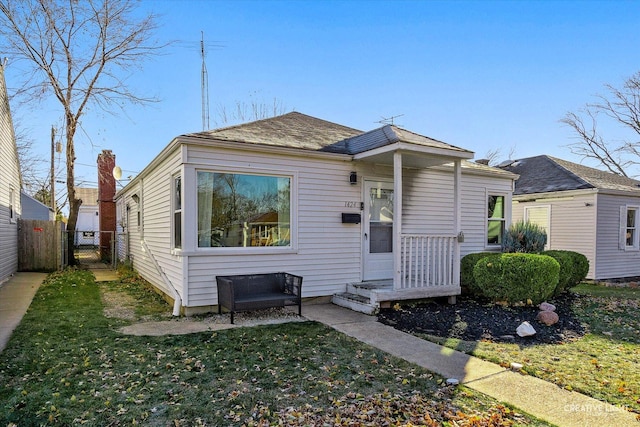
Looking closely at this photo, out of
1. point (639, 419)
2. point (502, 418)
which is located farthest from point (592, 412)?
point (502, 418)

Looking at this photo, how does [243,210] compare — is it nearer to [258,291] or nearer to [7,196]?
[258,291]

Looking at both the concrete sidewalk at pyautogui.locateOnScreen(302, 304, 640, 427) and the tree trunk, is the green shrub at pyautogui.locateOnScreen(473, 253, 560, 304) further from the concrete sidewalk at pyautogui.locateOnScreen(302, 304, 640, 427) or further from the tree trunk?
the tree trunk

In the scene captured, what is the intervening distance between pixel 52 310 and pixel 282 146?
15.8 ft

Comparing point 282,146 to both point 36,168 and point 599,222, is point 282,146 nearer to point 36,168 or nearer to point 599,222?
point 599,222

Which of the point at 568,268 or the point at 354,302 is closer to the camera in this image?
the point at 354,302

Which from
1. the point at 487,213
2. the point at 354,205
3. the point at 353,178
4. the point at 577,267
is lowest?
the point at 577,267

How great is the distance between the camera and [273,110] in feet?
61.4

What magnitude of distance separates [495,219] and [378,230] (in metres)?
3.59

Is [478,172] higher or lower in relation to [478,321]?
higher

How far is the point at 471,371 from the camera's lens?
380cm

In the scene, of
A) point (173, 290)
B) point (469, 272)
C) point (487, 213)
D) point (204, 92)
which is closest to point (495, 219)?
point (487, 213)

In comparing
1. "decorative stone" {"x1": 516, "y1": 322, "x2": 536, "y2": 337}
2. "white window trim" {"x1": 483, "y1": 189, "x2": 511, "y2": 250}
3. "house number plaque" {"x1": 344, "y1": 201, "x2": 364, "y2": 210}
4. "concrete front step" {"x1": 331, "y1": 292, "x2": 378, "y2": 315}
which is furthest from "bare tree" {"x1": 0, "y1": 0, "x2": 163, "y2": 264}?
"decorative stone" {"x1": 516, "y1": 322, "x2": 536, "y2": 337}

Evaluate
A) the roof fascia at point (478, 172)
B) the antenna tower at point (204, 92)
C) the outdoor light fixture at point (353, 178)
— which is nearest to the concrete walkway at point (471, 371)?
the outdoor light fixture at point (353, 178)

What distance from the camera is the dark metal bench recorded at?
5620mm
